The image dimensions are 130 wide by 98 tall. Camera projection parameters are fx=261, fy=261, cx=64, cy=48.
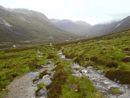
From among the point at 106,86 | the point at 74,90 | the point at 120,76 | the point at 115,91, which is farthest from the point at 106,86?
the point at 74,90

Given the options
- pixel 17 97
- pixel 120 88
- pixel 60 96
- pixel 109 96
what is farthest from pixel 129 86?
pixel 17 97

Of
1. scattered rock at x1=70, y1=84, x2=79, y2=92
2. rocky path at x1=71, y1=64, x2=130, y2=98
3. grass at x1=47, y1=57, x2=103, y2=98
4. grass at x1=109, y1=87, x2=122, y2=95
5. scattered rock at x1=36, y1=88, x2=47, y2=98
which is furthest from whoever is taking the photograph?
scattered rock at x1=36, y1=88, x2=47, y2=98

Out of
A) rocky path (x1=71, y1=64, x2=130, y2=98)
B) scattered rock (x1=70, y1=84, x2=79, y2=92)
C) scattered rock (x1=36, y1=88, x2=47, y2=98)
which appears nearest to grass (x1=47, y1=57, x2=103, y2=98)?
scattered rock (x1=70, y1=84, x2=79, y2=92)

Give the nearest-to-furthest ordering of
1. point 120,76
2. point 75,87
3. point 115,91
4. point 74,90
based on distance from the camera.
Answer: point 115,91
point 74,90
point 75,87
point 120,76

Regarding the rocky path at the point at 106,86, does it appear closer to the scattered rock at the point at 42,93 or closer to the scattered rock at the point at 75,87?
the scattered rock at the point at 75,87

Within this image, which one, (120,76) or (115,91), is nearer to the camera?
(115,91)

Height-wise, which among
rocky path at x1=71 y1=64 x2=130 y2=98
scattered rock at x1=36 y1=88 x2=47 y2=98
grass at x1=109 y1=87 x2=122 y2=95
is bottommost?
scattered rock at x1=36 y1=88 x2=47 y2=98

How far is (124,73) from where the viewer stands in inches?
1407

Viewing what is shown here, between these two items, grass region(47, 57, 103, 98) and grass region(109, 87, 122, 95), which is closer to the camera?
grass region(47, 57, 103, 98)

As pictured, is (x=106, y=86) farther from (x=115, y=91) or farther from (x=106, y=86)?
(x=115, y=91)

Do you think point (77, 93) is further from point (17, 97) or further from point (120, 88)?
point (17, 97)

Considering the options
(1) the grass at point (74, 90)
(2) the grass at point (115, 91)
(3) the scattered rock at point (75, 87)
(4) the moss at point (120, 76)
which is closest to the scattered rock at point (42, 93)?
(1) the grass at point (74, 90)

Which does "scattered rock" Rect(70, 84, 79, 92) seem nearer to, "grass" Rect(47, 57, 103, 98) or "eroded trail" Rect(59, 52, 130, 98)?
"grass" Rect(47, 57, 103, 98)

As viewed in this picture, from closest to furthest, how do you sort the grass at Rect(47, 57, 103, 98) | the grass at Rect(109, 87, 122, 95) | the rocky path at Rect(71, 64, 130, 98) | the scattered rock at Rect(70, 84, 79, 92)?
the rocky path at Rect(71, 64, 130, 98)
the grass at Rect(47, 57, 103, 98)
the grass at Rect(109, 87, 122, 95)
the scattered rock at Rect(70, 84, 79, 92)
